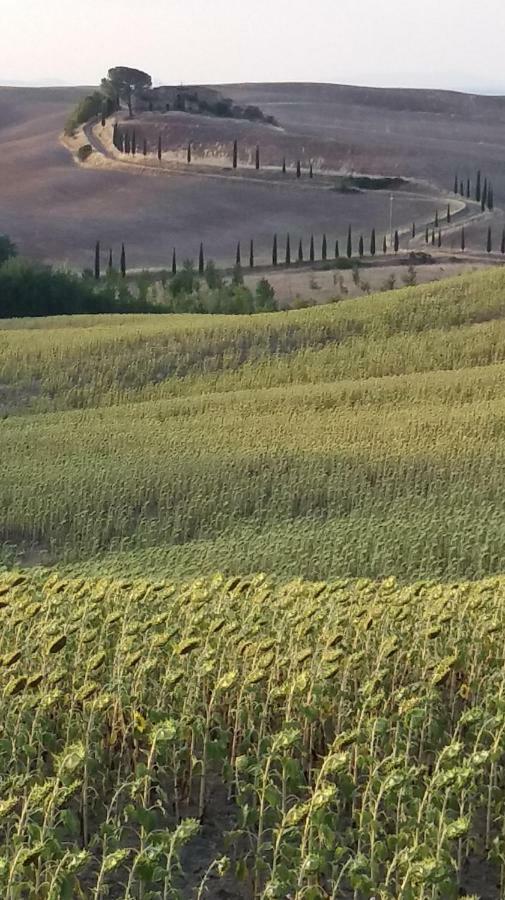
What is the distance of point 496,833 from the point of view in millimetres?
7312

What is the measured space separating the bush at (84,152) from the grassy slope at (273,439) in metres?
84.9

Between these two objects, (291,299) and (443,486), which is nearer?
(443,486)

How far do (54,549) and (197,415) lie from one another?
294 inches

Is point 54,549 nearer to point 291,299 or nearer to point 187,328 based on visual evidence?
point 187,328

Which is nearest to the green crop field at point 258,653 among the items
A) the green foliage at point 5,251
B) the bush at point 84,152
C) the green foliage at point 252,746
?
the green foliage at point 252,746

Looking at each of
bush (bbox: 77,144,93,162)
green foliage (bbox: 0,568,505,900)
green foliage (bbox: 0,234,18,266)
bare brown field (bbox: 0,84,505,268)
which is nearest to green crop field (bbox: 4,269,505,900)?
green foliage (bbox: 0,568,505,900)

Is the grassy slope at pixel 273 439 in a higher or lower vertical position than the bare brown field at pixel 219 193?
lower

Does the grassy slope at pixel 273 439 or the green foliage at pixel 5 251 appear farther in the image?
the green foliage at pixel 5 251

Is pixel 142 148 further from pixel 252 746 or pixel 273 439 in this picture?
pixel 252 746

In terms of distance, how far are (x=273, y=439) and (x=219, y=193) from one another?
3297 inches

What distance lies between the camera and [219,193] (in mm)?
103438

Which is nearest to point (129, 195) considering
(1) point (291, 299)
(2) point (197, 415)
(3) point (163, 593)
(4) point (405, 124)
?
(1) point (291, 299)

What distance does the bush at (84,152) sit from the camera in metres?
115

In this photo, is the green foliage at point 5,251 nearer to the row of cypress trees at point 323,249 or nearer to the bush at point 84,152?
the row of cypress trees at point 323,249
